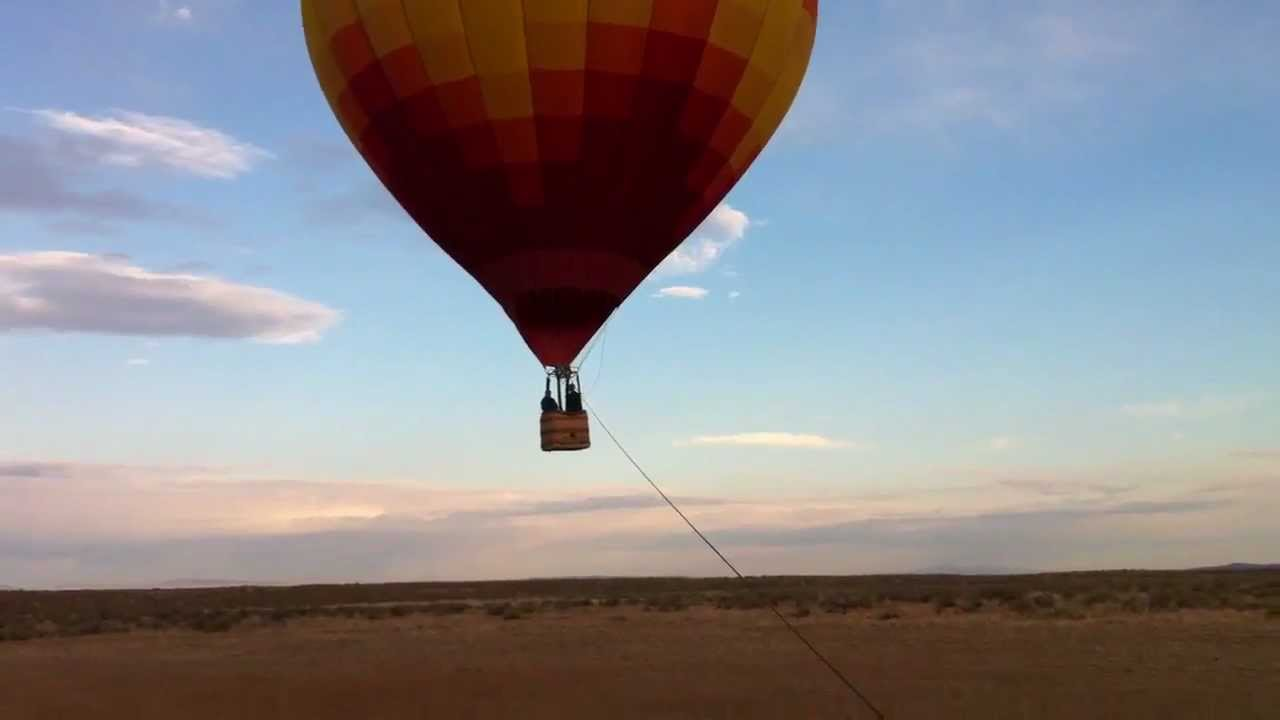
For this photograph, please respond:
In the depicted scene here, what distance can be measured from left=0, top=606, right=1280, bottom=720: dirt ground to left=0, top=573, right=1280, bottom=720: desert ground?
0.07 metres

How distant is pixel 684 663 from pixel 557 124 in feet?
39.0

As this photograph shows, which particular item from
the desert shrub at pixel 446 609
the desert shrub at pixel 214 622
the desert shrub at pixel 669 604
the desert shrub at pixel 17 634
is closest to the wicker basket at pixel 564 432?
the desert shrub at pixel 669 604

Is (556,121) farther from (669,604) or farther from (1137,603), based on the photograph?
(669,604)

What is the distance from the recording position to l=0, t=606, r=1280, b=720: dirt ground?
18297mm

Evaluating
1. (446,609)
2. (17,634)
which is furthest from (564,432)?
(446,609)

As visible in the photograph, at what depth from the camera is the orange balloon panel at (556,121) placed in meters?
16.2

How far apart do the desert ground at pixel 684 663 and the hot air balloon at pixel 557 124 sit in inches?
248

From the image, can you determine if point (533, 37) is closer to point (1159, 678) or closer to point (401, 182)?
point (401, 182)

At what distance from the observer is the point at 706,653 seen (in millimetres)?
24719

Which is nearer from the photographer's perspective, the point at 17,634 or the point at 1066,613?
the point at 1066,613

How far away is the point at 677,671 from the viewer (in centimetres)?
2217

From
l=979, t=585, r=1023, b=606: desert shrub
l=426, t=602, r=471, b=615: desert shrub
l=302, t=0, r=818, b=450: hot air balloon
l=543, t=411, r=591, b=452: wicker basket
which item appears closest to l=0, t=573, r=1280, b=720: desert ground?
l=979, t=585, r=1023, b=606: desert shrub

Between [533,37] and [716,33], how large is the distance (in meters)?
2.75

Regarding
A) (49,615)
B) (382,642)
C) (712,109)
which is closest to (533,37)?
(712,109)
